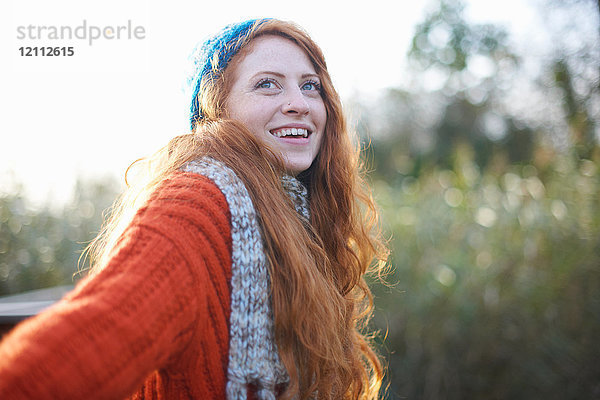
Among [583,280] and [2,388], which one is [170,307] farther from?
[583,280]

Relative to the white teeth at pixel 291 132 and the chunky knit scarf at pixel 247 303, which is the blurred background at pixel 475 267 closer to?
the white teeth at pixel 291 132

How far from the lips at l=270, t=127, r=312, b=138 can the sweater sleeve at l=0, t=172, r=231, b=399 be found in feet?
1.51

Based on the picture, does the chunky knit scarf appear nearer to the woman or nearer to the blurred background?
the woman

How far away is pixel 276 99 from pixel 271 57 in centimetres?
16

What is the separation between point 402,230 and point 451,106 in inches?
422

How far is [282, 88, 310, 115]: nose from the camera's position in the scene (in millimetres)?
1372

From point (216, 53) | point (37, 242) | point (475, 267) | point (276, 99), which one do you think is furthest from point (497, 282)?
point (37, 242)

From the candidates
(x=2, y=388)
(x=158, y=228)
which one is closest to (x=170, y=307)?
(x=158, y=228)

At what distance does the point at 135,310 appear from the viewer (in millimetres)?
686

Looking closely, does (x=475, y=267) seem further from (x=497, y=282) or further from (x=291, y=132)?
(x=291, y=132)

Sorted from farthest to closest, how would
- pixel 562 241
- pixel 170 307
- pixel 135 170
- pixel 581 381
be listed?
pixel 562 241, pixel 581 381, pixel 135 170, pixel 170 307

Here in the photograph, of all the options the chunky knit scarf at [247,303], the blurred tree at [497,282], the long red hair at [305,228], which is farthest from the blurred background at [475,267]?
the chunky knit scarf at [247,303]

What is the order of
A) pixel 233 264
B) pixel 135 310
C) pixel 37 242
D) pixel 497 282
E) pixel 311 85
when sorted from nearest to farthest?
pixel 135 310
pixel 233 264
pixel 311 85
pixel 497 282
pixel 37 242

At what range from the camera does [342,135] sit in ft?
5.59
